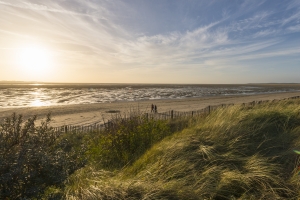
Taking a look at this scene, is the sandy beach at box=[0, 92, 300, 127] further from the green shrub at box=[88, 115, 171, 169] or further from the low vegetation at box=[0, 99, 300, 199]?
the low vegetation at box=[0, 99, 300, 199]

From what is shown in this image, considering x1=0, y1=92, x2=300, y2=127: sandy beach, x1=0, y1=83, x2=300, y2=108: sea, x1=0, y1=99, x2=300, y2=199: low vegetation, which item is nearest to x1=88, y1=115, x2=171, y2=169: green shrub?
x1=0, y1=99, x2=300, y2=199: low vegetation

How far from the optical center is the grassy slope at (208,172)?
2.78 metres

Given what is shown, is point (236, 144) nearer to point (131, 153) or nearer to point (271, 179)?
point (271, 179)

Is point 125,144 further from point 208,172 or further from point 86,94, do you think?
point 86,94

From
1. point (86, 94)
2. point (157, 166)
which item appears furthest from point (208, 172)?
point (86, 94)

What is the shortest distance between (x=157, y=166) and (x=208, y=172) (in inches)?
37.2

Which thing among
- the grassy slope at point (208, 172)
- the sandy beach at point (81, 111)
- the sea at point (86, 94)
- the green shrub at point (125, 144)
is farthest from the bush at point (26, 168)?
the sea at point (86, 94)

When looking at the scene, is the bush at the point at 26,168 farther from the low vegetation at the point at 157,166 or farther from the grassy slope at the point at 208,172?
the grassy slope at the point at 208,172

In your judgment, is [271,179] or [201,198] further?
[271,179]

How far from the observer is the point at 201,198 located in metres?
2.74

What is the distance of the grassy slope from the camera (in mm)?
2775

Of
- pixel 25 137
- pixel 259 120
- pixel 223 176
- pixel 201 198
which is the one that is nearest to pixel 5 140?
pixel 25 137

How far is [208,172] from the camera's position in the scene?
332 cm

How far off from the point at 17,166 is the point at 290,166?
468 cm
